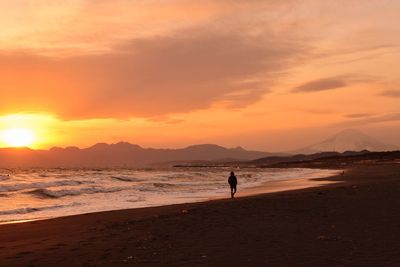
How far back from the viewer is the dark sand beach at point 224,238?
35.6ft

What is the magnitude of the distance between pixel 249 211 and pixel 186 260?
9.07 metres

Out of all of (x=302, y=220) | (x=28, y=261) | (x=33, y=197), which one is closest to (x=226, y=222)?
(x=302, y=220)

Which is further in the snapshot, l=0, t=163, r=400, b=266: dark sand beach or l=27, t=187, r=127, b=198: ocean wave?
l=27, t=187, r=127, b=198: ocean wave

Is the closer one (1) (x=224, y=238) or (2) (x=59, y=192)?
(1) (x=224, y=238)

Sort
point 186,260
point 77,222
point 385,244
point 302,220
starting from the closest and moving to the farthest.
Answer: point 186,260, point 385,244, point 302,220, point 77,222

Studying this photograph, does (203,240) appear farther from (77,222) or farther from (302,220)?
(77,222)

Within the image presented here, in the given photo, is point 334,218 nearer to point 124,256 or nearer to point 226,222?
point 226,222

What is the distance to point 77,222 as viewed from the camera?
19656mm

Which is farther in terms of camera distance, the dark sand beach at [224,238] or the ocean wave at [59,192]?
the ocean wave at [59,192]

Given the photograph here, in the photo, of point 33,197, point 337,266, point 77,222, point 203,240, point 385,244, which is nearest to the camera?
point 337,266

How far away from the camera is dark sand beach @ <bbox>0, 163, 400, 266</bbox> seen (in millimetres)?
10859

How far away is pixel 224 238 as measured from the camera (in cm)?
1355

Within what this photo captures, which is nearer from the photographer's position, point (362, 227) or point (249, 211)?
point (362, 227)

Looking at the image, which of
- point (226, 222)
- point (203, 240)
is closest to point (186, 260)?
point (203, 240)
